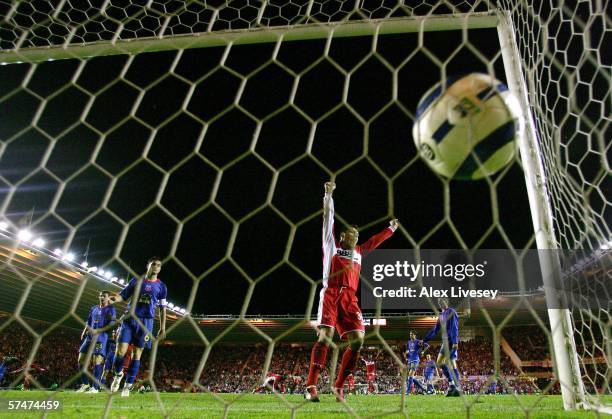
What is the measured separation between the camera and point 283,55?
416 cm

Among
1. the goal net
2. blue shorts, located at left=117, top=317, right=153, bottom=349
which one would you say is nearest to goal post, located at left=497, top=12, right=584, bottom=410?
the goal net

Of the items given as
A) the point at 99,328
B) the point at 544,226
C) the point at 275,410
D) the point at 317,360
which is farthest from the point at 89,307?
the point at 544,226

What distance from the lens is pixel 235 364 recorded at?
27.0m

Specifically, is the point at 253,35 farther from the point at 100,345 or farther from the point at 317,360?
the point at 100,345

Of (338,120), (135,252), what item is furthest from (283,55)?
(135,252)

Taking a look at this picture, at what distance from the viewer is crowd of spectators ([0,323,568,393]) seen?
66.1 ft

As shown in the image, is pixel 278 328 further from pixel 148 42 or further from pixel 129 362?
pixel 148 42

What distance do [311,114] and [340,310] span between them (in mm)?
3626

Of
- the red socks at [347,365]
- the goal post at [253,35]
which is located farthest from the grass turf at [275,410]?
the goal post at [253,35]

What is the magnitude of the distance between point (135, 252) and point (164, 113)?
1083 cm

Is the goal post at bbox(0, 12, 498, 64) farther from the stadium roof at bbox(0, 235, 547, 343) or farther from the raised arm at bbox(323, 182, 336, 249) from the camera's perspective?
the stadium roof at bbox(0, 235, 547, 343)

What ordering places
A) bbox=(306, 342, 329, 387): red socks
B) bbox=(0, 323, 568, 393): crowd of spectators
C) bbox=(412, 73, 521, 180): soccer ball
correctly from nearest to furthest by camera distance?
bbox=(412, 73, 521, 180): soccer ball, bbox=(306, 342, 329, 387): red socks, bbox=(0, 323, 568, 393): crowd of spectators

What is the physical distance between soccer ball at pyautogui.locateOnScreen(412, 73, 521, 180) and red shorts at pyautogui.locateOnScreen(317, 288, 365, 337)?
1885 mm

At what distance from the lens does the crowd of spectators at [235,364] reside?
20.1m
